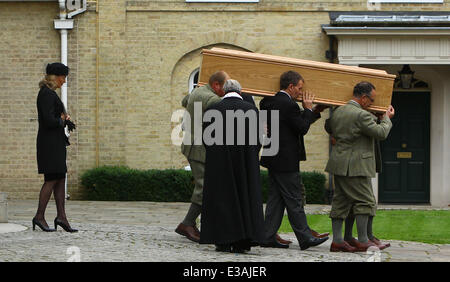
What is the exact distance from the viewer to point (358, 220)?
9.38 meters

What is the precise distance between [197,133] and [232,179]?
3.91ft

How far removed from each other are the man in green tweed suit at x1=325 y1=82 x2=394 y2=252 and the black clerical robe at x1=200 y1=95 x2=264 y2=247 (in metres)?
1.01

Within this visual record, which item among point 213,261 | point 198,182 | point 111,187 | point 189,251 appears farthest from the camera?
point 111,187

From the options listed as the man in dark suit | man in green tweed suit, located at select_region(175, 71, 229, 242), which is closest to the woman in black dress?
man in green tweed suit, located at select_region(175, 71, 229, 242)

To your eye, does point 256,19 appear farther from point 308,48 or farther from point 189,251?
point 189,251

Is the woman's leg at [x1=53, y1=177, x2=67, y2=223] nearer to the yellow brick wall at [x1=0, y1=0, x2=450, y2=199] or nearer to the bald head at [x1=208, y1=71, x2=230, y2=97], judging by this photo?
the bald head at [x1=208, y1=71, x2=230, y2=97]

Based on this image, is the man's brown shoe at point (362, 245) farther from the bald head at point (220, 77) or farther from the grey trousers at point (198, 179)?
the bald head at point (220, 77)

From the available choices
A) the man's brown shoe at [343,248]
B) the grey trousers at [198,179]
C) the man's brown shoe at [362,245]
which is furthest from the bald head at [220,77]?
the man's brown shoe at [362,245]

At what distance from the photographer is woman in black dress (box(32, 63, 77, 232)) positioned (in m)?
10.2

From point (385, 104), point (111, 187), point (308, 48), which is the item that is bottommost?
point (111, 187)

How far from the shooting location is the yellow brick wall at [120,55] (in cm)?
1920

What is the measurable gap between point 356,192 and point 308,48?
10176 mm

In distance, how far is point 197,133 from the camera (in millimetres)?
9852

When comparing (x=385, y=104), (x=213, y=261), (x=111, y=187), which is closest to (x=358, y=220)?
(x=385, y=104)
